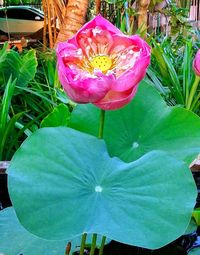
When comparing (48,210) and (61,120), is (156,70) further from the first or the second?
(48,210)

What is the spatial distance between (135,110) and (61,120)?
170mm

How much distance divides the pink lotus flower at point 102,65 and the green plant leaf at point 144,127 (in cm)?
11

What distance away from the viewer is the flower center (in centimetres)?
63

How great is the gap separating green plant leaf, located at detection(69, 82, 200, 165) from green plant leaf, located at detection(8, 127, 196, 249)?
97mm

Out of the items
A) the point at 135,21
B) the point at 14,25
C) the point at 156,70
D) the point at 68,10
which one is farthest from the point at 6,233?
the point at 14,25

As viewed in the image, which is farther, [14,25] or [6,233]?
[14,25]

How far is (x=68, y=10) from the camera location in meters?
2.87

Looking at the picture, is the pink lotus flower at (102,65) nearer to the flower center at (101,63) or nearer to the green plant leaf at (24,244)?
the flower center at (101,63)

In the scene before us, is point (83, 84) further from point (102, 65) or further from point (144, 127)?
point (144, 127)

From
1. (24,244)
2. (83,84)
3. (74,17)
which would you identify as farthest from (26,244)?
(74,17)

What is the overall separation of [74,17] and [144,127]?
2246mm

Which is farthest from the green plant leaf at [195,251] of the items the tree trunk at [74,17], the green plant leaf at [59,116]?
the tree trunk at [74,17]

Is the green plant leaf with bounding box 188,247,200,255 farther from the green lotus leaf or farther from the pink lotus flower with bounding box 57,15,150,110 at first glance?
the pink lotus flower with bounding box 57,15,150,110

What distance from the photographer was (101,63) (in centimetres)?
63
